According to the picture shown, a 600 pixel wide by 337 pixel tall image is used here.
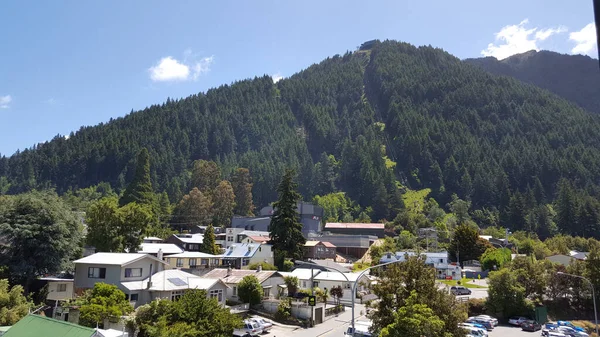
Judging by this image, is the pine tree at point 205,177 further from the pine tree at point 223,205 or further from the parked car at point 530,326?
the parked car at point 530,326

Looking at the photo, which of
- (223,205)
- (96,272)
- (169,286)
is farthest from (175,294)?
(223,205)

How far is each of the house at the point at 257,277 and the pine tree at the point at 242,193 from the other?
7381cm

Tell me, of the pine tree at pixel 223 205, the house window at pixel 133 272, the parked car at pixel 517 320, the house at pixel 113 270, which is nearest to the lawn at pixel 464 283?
the parked car at pixel 517 320

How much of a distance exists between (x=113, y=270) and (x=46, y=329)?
63.6 ft

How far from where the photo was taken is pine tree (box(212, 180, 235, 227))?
115 meters

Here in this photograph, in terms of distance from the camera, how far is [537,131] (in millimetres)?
196000

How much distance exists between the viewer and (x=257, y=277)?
50094 millimetres

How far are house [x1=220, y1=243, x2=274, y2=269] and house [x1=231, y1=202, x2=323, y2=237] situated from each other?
3369cm

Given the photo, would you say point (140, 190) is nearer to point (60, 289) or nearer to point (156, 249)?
point (156, 249)

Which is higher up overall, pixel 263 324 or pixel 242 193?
pixel 242 193

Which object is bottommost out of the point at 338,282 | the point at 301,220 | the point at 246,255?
the point at 338,282

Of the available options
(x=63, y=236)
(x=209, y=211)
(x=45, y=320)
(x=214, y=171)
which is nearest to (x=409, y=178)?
(x=214, y=171)

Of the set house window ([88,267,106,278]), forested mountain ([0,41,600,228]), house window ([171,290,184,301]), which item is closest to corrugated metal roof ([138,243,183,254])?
house window ([88,267,106,278])

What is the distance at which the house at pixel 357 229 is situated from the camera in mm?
113750
